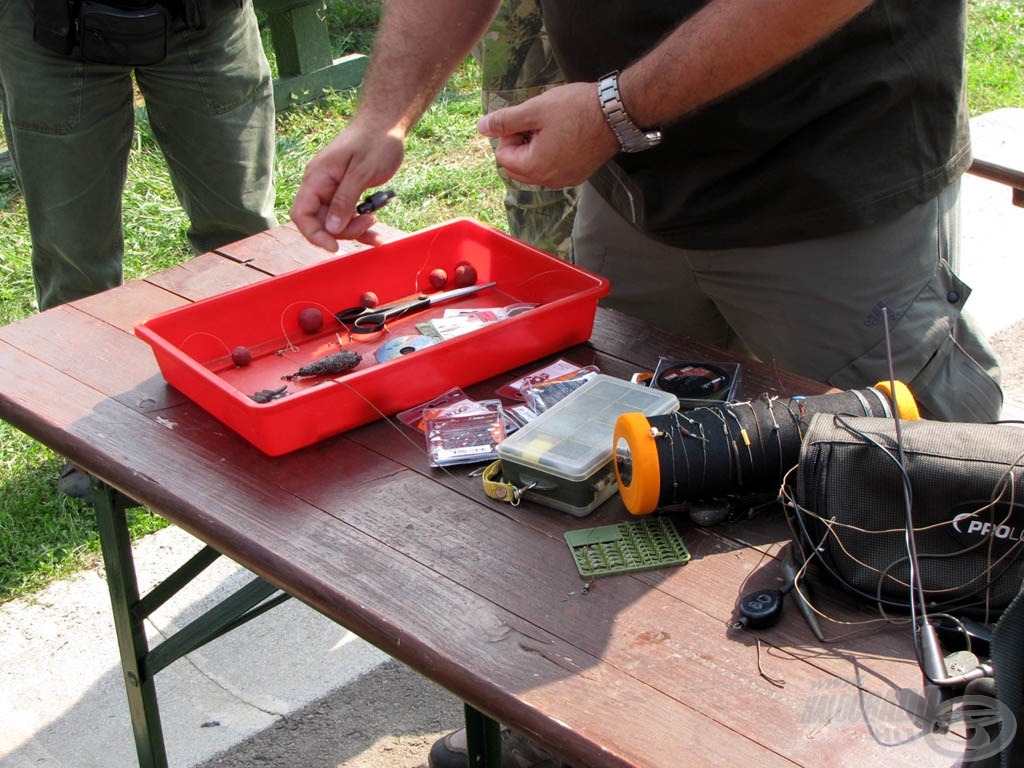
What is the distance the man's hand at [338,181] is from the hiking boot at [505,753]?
870mm

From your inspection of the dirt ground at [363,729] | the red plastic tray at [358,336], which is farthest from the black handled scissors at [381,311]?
the dirt ground at [363,729]

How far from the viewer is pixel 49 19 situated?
2658 mm

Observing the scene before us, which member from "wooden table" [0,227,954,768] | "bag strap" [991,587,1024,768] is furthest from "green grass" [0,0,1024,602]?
"bag strap" [991,587,1024,768]

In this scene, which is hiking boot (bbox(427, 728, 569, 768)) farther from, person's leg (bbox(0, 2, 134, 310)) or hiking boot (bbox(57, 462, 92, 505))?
person's leg (bbox(0, 2, 134, 310))

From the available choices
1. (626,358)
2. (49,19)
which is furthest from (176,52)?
(626,358)

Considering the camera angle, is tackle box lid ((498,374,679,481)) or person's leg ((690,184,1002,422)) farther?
person's leg ((690,184,1002,422))

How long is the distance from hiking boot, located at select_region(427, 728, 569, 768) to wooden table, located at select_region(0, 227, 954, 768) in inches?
18.6

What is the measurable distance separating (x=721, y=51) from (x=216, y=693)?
1.64m

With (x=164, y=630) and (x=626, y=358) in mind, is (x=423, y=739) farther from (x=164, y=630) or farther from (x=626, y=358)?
(x=626, y=358)

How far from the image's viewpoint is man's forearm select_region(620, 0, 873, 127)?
1.37 meters

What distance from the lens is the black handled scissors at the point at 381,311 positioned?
180 cm

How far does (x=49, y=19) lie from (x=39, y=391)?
4.29ft

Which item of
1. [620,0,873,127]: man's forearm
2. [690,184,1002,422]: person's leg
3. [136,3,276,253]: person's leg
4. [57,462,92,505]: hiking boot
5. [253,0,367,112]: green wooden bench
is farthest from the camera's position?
[253,0,367,112]: green wooden bench

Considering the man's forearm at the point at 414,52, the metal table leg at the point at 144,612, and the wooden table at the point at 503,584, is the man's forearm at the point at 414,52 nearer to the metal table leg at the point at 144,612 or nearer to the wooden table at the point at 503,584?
the wooden table at the point at 503,584
